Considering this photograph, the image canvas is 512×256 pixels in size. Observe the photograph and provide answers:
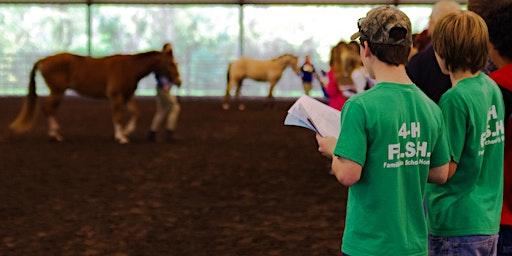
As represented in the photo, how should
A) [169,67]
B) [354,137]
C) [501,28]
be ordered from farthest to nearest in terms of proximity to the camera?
[169,67] < [501,28] < [354,137]

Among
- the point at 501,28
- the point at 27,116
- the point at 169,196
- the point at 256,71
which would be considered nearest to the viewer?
the point at 501,28

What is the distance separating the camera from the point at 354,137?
2.08 metres

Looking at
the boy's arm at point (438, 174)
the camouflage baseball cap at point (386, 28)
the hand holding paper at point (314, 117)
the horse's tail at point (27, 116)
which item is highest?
the camouflage baseball cap at point (386, 28)

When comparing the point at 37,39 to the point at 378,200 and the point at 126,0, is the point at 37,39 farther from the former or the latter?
the point at 378,200

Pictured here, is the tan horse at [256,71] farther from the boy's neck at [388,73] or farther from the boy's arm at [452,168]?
the boy's neck at [388,73]

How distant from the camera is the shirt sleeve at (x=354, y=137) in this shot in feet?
6.82

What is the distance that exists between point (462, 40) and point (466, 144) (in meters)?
0.33

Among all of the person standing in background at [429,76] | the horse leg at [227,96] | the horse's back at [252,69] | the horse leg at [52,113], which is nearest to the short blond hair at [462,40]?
the person standing in background at [429,76]

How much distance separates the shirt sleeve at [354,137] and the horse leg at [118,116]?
865 cm

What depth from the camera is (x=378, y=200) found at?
2.18 metres

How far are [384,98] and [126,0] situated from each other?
20973 mm

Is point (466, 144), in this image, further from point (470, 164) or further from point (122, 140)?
point (122, 140)

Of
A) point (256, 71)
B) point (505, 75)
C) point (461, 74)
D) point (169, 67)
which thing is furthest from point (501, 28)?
point (256, 71)

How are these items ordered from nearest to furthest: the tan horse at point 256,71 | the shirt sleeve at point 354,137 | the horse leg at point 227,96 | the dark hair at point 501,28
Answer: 1. the shirt sleeve at point 354,137
2. the dark hair at point 501,28
3. the horse leg at point 227,96
4. the tan horse at point 256,71
